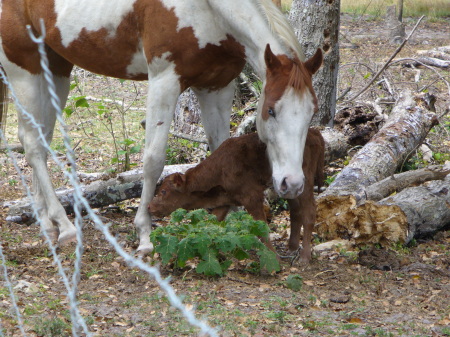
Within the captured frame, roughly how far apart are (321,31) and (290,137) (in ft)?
9.81

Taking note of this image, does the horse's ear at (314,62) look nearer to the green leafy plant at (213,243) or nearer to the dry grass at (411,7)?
the green leafy plant at (213,243)

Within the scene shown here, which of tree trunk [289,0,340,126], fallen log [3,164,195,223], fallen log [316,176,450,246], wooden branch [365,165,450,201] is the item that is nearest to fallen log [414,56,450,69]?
tree trunk [289,0,340,126]

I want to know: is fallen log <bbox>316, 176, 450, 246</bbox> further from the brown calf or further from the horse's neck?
the horse's neck

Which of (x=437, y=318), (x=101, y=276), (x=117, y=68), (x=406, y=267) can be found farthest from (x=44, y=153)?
(x=437, y=318)

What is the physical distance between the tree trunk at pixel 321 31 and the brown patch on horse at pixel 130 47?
192 centimetres

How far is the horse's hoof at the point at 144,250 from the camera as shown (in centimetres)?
505

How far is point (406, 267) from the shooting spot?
4766mm

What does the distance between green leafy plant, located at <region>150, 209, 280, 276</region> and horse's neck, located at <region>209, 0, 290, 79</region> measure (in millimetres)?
1072

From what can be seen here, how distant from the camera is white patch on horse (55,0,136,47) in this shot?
5055 mm

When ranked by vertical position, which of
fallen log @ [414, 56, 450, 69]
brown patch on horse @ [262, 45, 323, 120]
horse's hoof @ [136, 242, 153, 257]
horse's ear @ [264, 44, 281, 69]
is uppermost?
horse's ear @ [264, 44, 281, 69]

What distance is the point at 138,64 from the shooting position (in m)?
5.23

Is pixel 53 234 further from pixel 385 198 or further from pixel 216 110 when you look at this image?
pixel 385 198

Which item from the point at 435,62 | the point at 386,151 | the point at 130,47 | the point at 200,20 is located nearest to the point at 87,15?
the point at 130,47

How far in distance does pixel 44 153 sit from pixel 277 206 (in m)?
2.29
